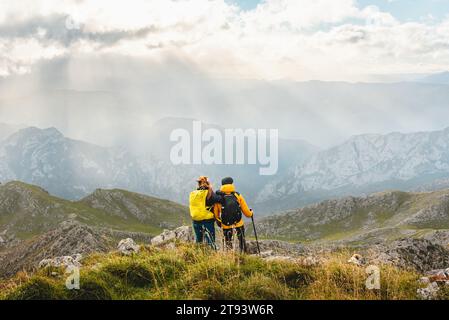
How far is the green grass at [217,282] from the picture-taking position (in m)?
9.80

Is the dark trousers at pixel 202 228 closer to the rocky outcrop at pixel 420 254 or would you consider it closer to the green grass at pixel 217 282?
the green grass at pixel 217 282

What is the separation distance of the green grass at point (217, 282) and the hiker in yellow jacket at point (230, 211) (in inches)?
211

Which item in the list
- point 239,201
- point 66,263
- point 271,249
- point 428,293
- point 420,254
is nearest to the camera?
point 428,293

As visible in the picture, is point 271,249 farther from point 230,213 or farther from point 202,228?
point 230,213

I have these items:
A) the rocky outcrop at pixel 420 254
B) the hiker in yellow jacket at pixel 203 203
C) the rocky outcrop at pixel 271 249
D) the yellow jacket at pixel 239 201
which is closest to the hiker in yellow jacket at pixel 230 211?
the yellow jacket at pixel 239 201

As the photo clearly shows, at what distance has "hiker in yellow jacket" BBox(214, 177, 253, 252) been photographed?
18.2 meters

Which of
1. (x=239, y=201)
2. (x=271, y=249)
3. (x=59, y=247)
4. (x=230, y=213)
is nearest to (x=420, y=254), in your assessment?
(x=239, y=201)

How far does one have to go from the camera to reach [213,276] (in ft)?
33.6

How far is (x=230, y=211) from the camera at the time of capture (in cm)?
1819

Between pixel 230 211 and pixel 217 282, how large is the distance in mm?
8237
